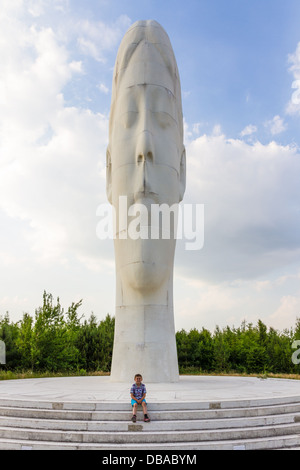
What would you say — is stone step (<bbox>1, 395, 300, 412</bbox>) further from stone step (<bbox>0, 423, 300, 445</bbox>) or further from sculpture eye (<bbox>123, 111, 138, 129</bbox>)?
sculpture eye (<bbox>123, 111, 138, 129</bbox>)

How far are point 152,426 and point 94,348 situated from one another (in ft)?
61.0

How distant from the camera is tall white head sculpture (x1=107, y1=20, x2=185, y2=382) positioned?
1170 centimetres

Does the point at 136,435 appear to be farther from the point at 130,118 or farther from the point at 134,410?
the point at 130,118

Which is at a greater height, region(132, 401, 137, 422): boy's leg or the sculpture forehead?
the sculpture forehead

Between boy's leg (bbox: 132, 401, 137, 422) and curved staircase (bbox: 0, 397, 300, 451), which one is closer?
curved staircase (bbox: 0, 397, 300, 451)

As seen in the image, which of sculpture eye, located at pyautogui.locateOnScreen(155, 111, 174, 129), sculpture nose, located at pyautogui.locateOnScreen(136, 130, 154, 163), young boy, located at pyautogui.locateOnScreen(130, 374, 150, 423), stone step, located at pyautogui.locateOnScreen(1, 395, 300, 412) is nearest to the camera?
young boy, located at pyautogui.locateOnScreen(130, 374, 150, 423)

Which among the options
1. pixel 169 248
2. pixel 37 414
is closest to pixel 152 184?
pixel 169 248

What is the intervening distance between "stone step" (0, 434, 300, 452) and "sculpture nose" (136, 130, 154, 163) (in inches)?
333

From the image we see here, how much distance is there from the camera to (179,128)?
1395 centimetres

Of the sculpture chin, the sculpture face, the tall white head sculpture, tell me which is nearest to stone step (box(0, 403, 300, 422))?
the tall white head sculpture

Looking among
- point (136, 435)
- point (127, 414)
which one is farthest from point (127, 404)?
point (136, 435)

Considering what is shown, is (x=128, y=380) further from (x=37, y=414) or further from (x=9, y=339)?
(x=9, y=339)

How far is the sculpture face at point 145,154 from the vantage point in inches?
472

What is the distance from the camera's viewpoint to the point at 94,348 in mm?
24000
